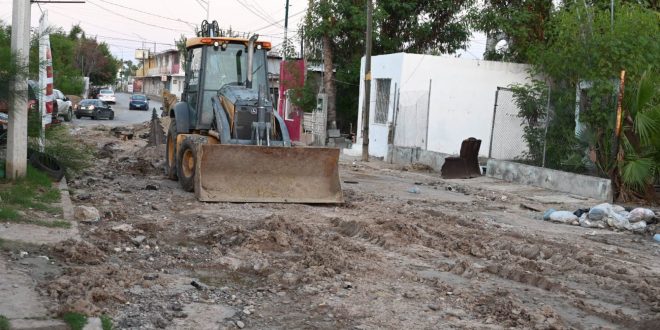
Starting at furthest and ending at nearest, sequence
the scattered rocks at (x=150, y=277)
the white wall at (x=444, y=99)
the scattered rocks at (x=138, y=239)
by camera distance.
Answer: the white wall at (x=444, y=99), the scattered rocks at (x=138, y=239), the scattered rocks at (x=150, y=277)

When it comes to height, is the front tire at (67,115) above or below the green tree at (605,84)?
below

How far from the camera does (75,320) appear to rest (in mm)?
5668

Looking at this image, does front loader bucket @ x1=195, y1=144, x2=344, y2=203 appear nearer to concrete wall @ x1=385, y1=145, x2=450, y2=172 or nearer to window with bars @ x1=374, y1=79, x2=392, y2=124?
concrete wall @ x1=385, y1=145, x2=450, y2=172

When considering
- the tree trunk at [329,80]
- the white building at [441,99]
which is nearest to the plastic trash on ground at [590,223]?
the white building at [441,99]

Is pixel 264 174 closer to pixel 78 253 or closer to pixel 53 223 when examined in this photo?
pixel 53 223

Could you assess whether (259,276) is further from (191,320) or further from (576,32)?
(576,32)

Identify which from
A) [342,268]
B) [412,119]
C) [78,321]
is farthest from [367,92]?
Result: [78,321]

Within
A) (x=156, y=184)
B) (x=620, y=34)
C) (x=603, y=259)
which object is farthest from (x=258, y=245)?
(x=620, y=34)

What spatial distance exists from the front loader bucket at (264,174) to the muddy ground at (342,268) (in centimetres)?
32

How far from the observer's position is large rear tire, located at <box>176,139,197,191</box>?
45.1ft

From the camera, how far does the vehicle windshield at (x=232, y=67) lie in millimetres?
14891

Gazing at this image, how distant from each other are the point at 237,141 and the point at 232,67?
1.94 m

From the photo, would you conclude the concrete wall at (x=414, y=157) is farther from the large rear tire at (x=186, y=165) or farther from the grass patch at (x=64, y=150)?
the grass patch at (x=64, y=150)

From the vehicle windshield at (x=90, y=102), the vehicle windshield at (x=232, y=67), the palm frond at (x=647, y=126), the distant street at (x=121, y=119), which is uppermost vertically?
the vehicle windshield at (x=232, y=67)
